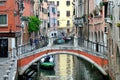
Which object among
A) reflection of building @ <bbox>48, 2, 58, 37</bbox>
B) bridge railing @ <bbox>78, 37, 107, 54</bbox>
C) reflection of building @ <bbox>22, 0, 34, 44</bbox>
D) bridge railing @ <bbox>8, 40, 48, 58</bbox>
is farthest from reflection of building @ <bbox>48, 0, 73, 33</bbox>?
bridge railing @ <bbox>78, 37, 107, 54</bbox>

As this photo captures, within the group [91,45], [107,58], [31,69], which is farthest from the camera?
[31,69]

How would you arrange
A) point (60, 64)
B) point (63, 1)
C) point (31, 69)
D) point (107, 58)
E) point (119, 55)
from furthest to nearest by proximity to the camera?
point (63, 1) → point (60, 64) → point (31, 69) → point (107, 58) → point (119, 55)

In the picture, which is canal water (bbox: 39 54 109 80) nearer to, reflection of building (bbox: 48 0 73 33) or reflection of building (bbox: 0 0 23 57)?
reflection of building (bbox: 0 0 23 57)

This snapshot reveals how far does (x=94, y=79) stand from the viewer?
27.7 metres

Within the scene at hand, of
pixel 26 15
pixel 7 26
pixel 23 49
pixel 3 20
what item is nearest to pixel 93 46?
pixel 23 49

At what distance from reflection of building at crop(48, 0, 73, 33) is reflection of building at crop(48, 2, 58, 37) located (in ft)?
9.95

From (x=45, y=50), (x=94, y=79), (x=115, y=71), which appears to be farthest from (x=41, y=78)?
(x=115, y=71)

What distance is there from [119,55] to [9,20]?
10.2m

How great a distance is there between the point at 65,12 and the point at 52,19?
5190 mm

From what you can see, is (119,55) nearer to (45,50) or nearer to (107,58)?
(107,58)

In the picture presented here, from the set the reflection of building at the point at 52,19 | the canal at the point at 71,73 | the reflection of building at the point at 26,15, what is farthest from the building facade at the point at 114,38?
the reflection of building at the point at 52,19

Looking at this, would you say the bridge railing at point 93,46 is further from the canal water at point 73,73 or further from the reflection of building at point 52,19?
the reflection of building at point 52,19

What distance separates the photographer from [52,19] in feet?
228

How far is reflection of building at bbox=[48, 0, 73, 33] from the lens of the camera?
7412cm
